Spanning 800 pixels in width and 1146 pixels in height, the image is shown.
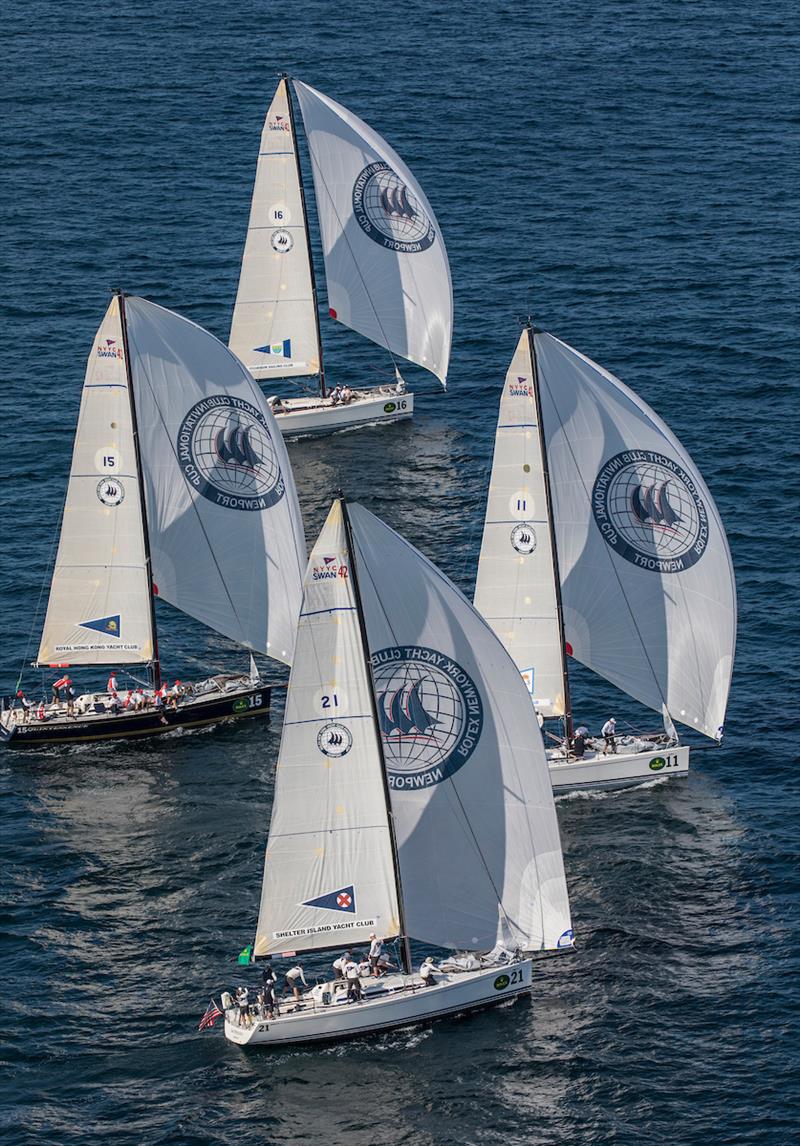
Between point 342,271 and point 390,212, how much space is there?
4.26 m

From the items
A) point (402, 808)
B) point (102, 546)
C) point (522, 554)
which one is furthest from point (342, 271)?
Answer: point (402, 808)

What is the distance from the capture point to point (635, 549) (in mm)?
92125

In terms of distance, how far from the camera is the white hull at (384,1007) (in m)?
76.1

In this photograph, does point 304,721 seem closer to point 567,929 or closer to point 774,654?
point 567,929


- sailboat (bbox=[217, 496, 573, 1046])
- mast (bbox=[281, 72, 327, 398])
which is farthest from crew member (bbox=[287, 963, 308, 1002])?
mast (bbox=[281, 72, 327, 398])

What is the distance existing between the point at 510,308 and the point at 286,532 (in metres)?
39.6

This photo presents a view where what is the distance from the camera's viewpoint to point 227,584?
99.4m

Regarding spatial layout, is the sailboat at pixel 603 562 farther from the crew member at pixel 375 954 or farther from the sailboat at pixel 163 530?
the crew member at pixel 375 954

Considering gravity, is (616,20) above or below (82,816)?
above

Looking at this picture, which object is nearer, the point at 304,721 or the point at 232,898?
the point at 304,721

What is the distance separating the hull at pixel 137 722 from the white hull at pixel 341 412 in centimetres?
2854

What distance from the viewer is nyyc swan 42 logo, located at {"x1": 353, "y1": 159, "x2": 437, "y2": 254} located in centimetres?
12444

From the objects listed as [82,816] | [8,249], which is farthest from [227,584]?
[8,249]

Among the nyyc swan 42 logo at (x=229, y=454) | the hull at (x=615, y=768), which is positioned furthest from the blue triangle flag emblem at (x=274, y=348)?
the hull at (x=615, y=768)
